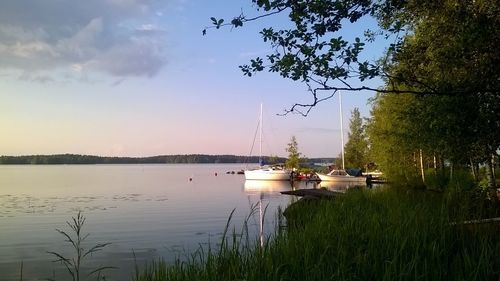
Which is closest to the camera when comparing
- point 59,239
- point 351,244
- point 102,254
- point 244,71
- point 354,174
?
point 244,71

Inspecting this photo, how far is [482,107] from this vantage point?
1377 cm

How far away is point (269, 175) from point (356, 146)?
681 inches

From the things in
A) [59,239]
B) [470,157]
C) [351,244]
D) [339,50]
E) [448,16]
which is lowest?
[59,239]

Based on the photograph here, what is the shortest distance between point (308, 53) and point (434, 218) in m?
6.02

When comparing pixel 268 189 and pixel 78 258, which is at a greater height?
pixel 78 258

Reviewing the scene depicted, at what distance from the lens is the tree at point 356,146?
82812 millimetres

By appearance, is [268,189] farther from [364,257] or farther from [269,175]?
[364,257]

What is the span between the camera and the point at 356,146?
8425 cm

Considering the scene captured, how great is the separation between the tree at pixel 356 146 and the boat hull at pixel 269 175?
12.4 meters

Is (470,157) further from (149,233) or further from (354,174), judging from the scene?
(354,174)

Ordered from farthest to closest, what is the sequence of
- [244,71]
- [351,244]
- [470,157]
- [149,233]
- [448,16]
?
[149,233] → [470,157] → [448,16] → [351,244] → [244,71]

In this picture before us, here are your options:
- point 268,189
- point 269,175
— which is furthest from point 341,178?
point 269,175

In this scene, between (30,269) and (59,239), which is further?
(59,239)

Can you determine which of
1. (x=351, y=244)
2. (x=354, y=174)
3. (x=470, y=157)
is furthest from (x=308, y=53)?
(x=354, y=174)
